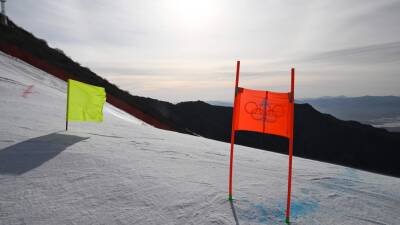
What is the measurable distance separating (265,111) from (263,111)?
31 millimetres

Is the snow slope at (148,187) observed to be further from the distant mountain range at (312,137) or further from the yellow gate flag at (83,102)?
the distant mountain range at (312,137)

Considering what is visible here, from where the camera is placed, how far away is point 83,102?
8.26m

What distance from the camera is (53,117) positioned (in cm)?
981

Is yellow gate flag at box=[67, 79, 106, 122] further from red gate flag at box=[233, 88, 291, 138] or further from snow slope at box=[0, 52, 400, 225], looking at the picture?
red gate flag at box=[233, 88, 291, 138]

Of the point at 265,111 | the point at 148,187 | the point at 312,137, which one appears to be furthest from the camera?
the point at 312,137

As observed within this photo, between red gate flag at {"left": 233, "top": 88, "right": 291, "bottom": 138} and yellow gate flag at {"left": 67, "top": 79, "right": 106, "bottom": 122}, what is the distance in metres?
5.67

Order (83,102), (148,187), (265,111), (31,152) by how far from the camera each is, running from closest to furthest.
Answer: (265,111), (148,187), (31,152), (83,102)

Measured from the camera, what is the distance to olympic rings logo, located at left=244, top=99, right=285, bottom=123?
13.6ft

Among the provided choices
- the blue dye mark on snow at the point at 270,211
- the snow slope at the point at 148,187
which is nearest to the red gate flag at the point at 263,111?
the blue dye mark on snow at the point at 270,211

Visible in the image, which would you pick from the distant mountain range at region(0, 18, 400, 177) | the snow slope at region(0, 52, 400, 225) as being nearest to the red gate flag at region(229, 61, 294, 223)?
the snow slope at region(0, 52, 400, 225)

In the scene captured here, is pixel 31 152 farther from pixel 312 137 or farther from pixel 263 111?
pixel 312 137

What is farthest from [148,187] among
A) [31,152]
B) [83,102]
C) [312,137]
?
[312,137]

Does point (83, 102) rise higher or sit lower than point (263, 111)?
higher

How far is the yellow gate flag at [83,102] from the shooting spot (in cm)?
799
